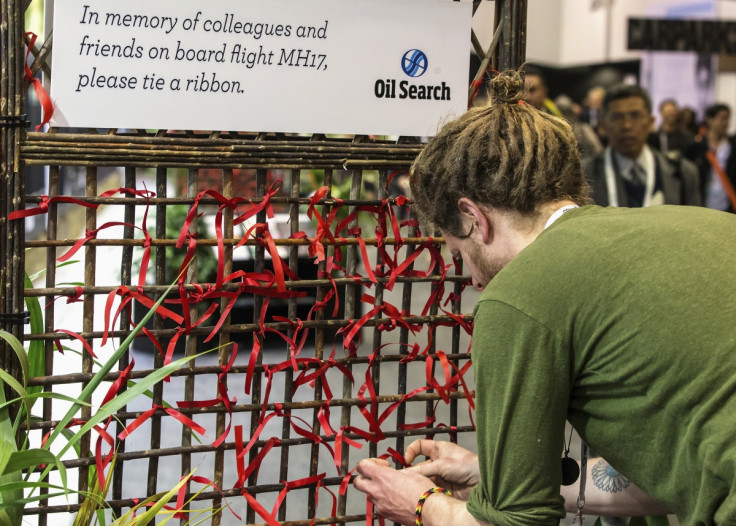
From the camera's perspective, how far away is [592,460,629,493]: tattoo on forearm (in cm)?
146

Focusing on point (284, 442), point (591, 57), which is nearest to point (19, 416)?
point (284, 442)

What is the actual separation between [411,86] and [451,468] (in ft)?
2.23

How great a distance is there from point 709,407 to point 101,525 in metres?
0.92

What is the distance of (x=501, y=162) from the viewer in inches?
46.9

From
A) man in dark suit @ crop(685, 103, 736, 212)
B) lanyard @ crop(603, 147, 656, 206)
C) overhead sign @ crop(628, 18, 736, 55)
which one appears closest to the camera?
lanyard @ crop(603, 147, 656, 206)

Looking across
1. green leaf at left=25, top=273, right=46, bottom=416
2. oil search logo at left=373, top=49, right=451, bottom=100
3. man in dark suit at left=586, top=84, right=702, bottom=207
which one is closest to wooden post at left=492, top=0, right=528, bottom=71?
oil search logo at left=373, top=49, right=451, bottom=100

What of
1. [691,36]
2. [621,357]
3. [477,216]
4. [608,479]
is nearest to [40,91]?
[477,216]

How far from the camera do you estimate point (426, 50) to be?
4.88ft

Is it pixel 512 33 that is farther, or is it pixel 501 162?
pixel 512 33

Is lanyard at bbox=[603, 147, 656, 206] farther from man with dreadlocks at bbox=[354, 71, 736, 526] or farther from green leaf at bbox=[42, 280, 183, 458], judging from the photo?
green leaf at bbox=[42, 280, 183, 458]

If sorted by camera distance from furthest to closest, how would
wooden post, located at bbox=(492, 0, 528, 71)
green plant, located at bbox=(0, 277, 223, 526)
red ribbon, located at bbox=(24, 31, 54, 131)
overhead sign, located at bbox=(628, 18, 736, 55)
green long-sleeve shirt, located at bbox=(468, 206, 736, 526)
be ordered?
overhead sign, located at bbox=(628, 18, 736, 55)
wooden post, located at bbox=(492, 0, 528, 71)
red ribbon, located at bbox=(24, 31, 54, 131)
green plant, located at bbox=(0, 277, 223, 526)
green long-sleeve shirt, located at bbox=(468, 206, 736, 526)

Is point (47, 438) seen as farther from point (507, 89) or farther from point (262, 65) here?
point (507, 89)

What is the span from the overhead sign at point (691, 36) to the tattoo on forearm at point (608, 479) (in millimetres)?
3773

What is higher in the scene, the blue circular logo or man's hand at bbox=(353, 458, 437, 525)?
the blue circular logo
